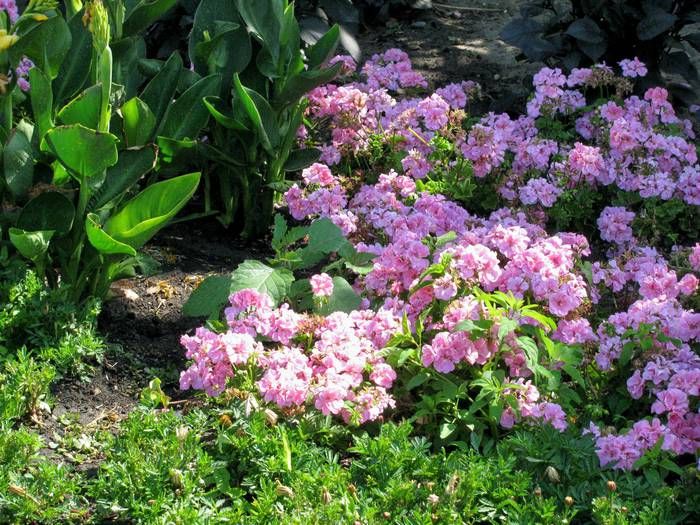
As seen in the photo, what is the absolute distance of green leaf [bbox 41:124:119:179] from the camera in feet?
11.2

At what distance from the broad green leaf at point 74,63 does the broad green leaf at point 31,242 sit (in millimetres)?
831

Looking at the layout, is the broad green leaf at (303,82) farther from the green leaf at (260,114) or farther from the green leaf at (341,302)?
the green leaf at (341,302)

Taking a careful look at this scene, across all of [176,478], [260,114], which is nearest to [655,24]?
[260,114]

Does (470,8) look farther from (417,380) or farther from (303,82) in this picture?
(417,380)

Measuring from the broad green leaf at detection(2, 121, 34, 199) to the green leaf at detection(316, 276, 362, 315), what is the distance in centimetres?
115

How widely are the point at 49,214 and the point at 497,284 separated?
1596 mm

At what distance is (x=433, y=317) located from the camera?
3.51 metres

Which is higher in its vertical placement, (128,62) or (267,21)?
(267,21)

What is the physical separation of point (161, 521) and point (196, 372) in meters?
0.63

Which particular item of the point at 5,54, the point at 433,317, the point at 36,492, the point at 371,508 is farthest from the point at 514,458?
the point at 5,54

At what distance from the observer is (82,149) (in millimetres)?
3467

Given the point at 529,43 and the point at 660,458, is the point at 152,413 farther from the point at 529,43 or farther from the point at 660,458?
the point at 529,43

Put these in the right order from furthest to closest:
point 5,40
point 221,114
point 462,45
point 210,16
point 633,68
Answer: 1. point 462,45
2. point 633,68
3. point 210,16
4. point 221,114
5. point 5,40

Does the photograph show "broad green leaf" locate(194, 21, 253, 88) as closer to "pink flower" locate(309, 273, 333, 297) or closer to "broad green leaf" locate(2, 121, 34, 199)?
"broad green leaf" locate(2, 121, 34, 199)
